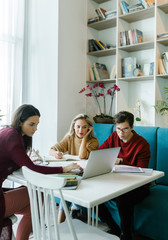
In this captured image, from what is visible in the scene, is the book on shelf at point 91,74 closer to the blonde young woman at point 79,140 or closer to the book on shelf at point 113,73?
the book on shelf at point 113,73

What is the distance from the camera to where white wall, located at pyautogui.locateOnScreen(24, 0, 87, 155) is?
3.15m

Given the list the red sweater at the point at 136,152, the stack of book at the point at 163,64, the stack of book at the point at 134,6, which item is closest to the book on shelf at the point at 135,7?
the stack of book at the point at 134,6

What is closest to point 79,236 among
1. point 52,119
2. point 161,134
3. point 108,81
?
point 161,134

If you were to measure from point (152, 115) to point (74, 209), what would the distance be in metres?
1.58

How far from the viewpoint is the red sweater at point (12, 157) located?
152 centimetres

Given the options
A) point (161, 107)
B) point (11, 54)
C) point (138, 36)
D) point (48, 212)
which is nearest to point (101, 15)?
point (138, 36)

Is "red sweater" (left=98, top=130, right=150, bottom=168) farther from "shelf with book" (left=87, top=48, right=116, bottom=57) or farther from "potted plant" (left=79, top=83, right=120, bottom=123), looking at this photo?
"shelf with book" (left=87, top=48, right=116, bottom=57)

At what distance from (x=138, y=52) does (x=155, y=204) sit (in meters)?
2.14

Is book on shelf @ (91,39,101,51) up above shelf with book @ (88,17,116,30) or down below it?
below

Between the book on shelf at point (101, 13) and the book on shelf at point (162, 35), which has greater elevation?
the book on shelf at point (101, 13)

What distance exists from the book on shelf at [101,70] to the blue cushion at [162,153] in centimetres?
138

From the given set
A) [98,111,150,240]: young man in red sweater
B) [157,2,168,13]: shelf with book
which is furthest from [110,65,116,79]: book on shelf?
[98,111,150,240]: young man in red sweater

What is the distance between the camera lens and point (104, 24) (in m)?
3.52

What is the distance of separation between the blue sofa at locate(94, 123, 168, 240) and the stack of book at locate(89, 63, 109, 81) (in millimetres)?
1289
